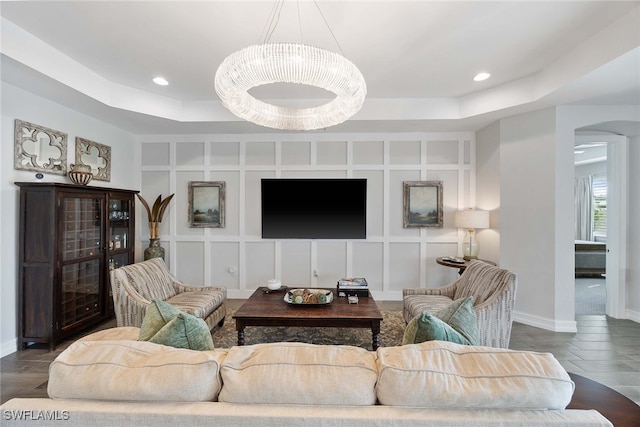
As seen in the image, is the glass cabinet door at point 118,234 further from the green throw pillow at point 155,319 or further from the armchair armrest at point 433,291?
the armchair armrest at point 433,291

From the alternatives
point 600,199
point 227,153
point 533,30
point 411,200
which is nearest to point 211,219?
point 227,153

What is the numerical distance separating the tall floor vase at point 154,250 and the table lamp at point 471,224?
168 inches

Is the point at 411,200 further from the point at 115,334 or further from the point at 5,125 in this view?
the point at 5,125

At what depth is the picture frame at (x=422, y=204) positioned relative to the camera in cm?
423

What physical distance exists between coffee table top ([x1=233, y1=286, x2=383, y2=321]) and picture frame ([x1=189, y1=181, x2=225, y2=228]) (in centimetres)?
192

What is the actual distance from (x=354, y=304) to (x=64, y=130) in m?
3.79

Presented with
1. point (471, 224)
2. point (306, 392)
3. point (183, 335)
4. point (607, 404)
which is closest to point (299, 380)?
point (306, 392)

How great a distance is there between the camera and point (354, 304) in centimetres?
→ 269

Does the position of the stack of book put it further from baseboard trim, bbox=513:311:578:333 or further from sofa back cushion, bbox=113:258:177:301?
baseboard trim, bbox=513:311:578:333

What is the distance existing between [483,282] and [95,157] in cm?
480

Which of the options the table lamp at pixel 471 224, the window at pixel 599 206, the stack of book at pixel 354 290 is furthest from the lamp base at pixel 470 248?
the window at pixel 599 206

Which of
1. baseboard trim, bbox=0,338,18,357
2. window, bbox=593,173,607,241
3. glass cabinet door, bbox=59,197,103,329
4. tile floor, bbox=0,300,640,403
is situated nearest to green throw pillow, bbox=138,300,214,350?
tile floor, bbox=0,300,640,403

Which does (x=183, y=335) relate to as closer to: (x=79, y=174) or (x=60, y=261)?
(x=60, y=261)

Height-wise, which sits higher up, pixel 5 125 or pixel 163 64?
pixel 163 64
